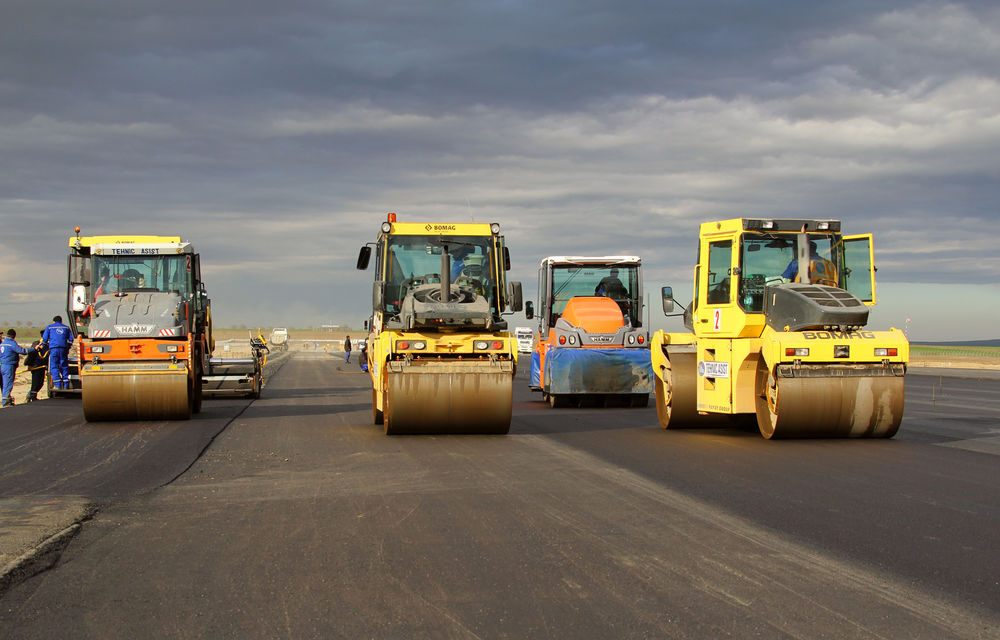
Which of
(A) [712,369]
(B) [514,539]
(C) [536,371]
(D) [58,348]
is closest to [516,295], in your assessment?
(A) [712,369]

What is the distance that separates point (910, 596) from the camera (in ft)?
17.5

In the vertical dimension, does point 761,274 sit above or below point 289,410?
above

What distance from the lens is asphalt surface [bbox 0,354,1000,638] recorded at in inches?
194

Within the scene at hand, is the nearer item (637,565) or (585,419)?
(637,565)

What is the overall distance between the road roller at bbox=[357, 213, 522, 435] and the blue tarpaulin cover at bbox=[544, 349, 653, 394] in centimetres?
506

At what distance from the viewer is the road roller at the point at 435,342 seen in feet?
43.4

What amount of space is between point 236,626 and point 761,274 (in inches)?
401

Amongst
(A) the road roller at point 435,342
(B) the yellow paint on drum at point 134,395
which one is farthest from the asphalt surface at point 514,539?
(B) the yellow paint on drum at point 134,395

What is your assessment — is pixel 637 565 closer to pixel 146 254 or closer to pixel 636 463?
pixel 636 463

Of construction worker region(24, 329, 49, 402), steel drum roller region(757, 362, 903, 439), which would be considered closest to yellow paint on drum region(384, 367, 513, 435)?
steel drum roller region(757, 362, 903, 439)

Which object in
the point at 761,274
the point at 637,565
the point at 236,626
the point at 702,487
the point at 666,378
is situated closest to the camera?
the point at 236,626

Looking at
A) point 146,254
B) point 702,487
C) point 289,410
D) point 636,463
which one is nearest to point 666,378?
point 636,463

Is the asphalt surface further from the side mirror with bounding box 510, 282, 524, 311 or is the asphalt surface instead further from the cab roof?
the cab roof

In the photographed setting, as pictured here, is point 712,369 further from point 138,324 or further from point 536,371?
point 138,324
